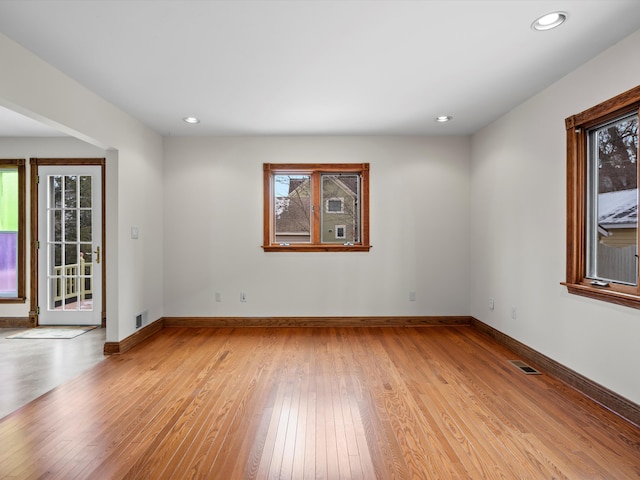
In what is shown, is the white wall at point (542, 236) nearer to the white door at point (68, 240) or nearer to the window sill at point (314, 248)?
the window sill at point (314, 248)

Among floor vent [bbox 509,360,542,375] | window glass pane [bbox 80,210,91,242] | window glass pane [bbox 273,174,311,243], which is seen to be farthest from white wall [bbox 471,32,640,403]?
window glass pane [bbox 80,210,91,242]

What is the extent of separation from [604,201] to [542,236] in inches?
25.0

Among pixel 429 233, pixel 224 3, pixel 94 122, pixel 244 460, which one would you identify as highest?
pixel 224 3

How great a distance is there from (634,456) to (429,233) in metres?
3.09

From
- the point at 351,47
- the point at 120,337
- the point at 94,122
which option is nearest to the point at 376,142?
the point at 351,47

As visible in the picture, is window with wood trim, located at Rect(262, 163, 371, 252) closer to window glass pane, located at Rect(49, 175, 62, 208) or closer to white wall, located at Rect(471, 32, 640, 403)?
white wall, located at Rect(471, 32, 640, 403)

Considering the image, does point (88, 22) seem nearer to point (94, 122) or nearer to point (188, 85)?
point (188, 85)

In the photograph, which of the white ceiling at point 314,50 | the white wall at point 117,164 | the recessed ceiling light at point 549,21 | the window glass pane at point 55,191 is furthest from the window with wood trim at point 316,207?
the window glass pane at point 55,191

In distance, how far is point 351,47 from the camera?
249cm

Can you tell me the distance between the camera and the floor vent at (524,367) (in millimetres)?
3189

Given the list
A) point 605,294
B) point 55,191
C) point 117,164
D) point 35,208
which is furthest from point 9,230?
point 605,294

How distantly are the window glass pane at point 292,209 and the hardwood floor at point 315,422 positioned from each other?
68.1 inches

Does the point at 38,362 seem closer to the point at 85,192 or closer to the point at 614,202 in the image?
the point at 85,192

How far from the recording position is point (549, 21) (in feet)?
7.16
